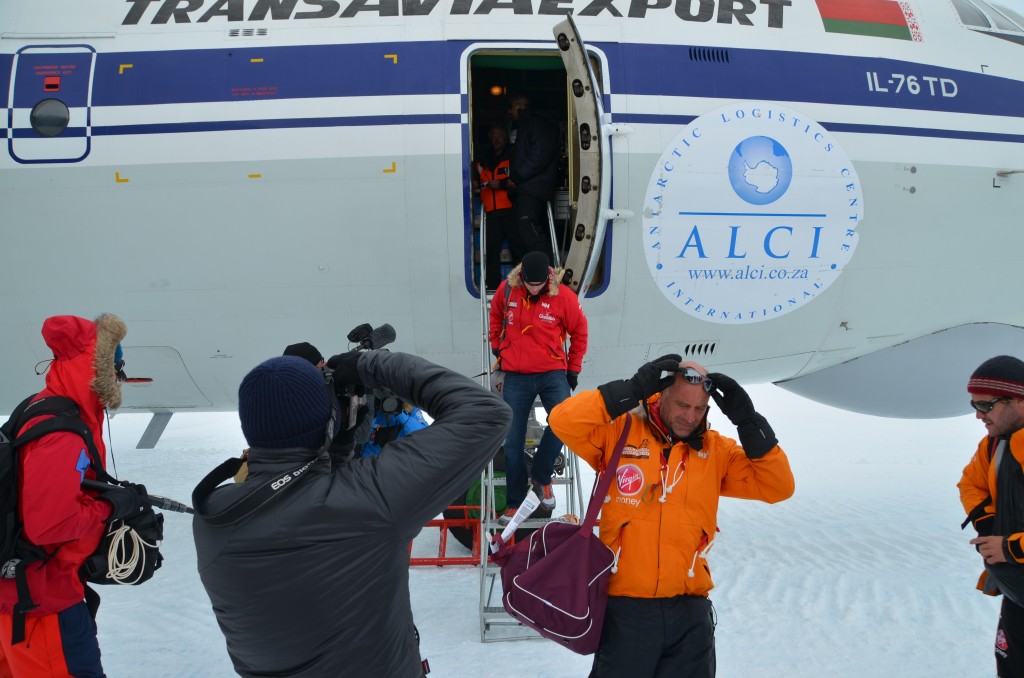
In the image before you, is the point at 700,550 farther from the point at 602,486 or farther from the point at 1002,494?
the point at 1002,494

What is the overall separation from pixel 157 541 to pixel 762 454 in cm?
260

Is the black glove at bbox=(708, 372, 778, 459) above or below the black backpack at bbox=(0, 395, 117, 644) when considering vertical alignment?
above

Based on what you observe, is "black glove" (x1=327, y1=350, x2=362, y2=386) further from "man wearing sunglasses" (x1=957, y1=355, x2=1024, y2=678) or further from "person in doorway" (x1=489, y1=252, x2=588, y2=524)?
"person in doorway" (x1=489, y1=252, x2=588, y2=524)

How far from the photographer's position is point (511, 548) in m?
2.95

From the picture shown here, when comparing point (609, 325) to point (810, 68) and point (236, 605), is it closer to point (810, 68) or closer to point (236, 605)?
point (810, 68)

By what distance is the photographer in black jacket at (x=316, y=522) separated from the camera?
6.28 feet

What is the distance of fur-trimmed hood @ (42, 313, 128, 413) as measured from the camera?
10.3ft

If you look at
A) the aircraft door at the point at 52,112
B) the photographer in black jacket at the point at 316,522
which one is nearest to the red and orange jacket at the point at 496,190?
the aircraft door at the point at 52,112

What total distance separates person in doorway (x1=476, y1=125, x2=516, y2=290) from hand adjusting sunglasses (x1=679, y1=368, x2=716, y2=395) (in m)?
3.40

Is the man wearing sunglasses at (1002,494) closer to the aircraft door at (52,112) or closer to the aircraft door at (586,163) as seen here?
the aircraft door at (586,163)

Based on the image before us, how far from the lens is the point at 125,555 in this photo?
3.23 m

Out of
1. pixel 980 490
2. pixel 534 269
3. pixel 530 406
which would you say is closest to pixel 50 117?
pixel 534 269

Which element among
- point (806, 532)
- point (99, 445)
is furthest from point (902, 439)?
point (99, 445)

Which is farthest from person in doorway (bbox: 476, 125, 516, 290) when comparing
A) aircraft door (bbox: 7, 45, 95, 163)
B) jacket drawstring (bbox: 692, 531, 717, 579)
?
jacket drawstring (bbox: 692, 531, 717, 579)
